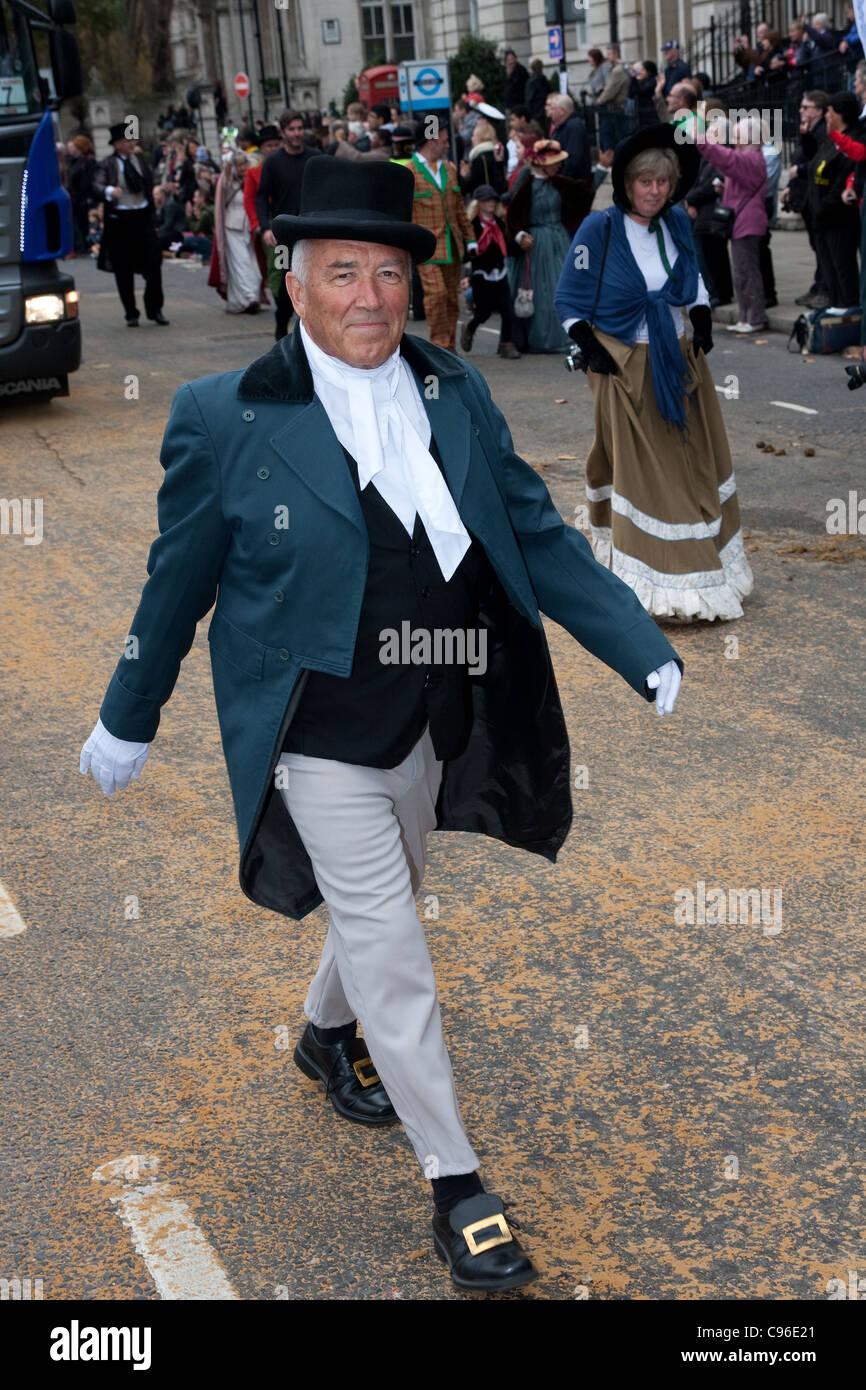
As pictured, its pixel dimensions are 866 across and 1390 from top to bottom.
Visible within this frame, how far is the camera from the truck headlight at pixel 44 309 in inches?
469

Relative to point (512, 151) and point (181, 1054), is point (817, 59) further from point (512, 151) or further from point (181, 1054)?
point (181, 1054)

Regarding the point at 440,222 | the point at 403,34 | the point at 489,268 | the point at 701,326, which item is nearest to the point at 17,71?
the point at 440,222

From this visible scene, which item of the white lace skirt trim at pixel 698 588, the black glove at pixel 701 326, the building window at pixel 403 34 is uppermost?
the building window at pixel 403 34

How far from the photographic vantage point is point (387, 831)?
10.2 feet

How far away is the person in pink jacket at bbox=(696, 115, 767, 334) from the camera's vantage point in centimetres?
1464

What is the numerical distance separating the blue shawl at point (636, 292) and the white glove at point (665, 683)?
396 cm

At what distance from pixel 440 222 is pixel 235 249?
6672mm

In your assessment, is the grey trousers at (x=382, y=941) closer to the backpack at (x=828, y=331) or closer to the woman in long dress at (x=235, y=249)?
the backpack at (x=828, y=331)

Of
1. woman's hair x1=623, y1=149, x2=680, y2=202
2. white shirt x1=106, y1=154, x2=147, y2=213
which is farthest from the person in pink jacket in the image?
woman's hair x1=623, y1=149, x2=680, y2=202

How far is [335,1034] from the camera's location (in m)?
3.67

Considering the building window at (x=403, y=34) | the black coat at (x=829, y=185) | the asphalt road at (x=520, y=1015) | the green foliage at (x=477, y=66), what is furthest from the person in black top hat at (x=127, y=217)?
the building window at (x=403, y=34)

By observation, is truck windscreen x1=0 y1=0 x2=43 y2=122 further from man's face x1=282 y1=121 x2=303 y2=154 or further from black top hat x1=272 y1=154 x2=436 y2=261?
black top hat x1=272 y1=154 x2=436 y2=261
